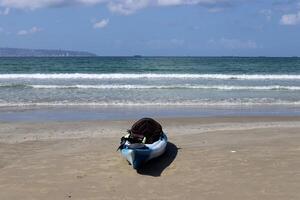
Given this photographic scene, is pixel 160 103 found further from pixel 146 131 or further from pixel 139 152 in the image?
pixel 139 152

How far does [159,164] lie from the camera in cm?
950

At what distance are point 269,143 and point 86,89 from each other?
1824 cm

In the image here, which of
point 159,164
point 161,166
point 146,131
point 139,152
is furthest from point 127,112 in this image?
point 139,152

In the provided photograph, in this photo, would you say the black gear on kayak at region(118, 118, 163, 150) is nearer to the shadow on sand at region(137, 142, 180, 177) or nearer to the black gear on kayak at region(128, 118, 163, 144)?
the black gear on kayak at region(128, 118, 163, 144)

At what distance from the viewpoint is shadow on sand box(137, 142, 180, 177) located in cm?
893

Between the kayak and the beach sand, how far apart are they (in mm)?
170

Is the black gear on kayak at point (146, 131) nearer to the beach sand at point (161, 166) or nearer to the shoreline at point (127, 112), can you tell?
the beach sand at point (161, 166)

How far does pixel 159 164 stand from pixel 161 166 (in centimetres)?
15

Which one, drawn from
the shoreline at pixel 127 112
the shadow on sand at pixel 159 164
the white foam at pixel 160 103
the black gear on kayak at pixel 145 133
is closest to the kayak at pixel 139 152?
the shadow on sand at pixel 159 164

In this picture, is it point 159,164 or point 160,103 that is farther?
point 160,103

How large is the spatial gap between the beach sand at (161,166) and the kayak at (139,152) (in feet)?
0.56

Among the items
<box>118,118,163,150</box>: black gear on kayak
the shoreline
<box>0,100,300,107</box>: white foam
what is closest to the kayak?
<box>118,118,163,150</box>: black gear on kayak

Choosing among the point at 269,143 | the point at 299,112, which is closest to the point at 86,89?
the point at 299,112

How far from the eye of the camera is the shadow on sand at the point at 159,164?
8.93 m
